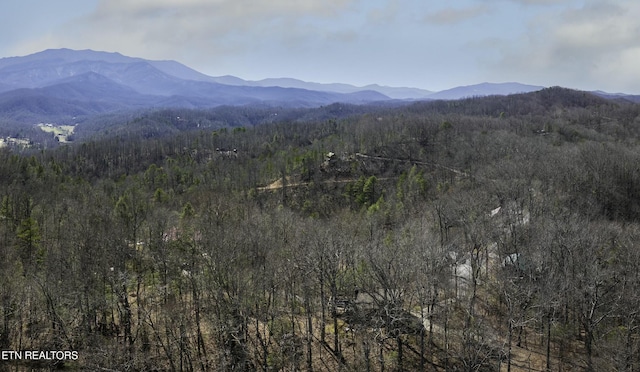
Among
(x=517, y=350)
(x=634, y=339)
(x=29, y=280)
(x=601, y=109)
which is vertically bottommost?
(x=517, y=350)

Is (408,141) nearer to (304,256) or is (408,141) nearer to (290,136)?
(290,136)

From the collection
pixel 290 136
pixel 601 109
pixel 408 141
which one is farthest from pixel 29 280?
pixel 601 109

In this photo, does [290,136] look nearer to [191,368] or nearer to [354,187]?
[354,187]

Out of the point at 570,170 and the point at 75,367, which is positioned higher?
the point at 570,170

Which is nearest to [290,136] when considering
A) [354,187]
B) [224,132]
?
[224,132]

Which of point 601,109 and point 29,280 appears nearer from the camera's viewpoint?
point 29,280

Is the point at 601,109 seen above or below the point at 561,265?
above

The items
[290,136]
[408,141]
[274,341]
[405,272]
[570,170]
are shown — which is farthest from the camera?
[290,136]

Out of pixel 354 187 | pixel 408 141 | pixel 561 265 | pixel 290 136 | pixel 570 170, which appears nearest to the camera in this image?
Result: pixel 561 265

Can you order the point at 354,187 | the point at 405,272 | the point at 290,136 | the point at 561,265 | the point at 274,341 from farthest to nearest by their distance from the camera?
the point at 290,136
the point at 354,187
the point at 274,341
the point at 561,265
the point at 405,272
